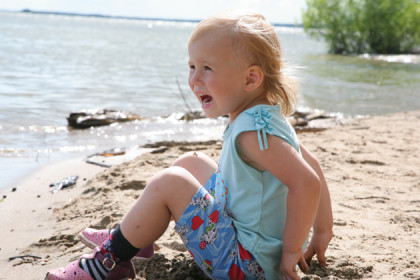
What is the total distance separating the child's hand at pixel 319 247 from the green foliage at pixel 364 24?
2993cm

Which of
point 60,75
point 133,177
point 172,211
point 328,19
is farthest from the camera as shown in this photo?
point 328,19

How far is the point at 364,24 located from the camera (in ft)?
100

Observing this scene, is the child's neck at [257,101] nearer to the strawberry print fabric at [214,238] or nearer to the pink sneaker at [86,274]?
the strawberry print fabric at [214,238]

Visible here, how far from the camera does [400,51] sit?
106 feet

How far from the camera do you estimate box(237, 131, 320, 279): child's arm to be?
1.85 metres

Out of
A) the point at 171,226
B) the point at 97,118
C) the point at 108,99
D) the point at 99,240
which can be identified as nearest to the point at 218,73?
the point at 99,240

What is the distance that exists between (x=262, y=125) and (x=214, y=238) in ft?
1.70

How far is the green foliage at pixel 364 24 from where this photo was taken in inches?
1185

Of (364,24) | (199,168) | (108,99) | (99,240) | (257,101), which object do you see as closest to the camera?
(257,101)

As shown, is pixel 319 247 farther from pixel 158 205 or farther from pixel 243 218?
pixel 158 205

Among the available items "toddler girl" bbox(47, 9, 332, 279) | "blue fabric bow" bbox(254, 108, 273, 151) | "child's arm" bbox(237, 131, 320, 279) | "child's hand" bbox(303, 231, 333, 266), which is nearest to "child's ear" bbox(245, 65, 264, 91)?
"toddler girl" bbox(47, 9, 332, 279)

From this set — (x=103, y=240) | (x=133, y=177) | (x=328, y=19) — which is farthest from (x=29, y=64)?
(x=328, y=19)

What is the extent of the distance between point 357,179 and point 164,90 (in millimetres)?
7891

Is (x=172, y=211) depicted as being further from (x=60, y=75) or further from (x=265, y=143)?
(x=60, y=75)
